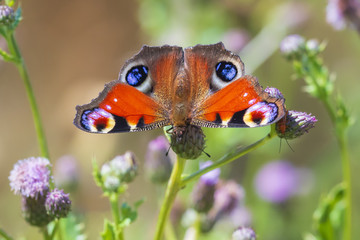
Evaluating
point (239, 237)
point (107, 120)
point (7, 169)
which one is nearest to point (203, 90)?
point (107, 120)

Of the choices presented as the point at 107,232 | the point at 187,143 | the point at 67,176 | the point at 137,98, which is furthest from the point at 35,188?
Answer: the point at 67,176

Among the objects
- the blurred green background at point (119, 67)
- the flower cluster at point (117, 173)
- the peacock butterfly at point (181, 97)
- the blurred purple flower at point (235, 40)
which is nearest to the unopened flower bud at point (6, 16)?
the peacock butterfly at point (181, 97)

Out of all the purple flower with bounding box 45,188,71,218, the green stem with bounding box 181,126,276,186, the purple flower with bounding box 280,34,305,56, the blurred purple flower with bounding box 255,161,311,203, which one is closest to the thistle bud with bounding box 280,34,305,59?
the purple flower with bounding box 280,34,305,56

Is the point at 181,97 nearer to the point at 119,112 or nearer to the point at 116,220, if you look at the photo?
the point at 119,112

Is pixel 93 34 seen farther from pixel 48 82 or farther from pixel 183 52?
pixel 183 52

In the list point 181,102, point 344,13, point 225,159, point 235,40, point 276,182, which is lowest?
point 225,159

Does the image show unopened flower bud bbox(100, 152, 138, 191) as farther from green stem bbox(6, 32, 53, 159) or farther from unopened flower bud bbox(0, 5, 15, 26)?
unopened flower bud bbox(0, 5, 15, 26)
